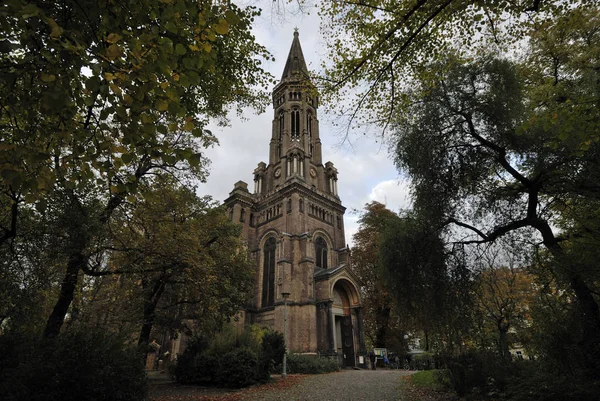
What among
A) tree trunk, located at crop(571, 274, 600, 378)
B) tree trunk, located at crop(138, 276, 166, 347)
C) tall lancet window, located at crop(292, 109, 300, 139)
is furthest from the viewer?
tall lancet window, located at crop(292, 109, 300, 139)

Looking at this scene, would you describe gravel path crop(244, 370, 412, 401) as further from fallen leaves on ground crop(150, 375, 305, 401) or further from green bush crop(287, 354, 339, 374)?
green bush crop(287, 354, 339, 374)

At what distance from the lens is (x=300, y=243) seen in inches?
1117

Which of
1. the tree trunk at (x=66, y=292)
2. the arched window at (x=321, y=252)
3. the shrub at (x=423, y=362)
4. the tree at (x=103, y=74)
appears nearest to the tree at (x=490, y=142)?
the tree at (x=103, y=74)

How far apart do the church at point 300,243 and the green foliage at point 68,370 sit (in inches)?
566

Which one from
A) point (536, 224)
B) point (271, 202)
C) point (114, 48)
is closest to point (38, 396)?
point (114, 48)

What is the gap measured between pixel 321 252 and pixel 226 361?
18.0m

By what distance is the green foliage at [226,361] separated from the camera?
1327cm

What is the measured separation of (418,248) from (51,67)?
9749 mm

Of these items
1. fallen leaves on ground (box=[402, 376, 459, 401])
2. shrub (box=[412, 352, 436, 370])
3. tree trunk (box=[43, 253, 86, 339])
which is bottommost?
fallen leaves on ground (box=[402, 376, 459, 401])

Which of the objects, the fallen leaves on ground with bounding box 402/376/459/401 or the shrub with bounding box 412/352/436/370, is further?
the shrub with bounding box 412/352/436/370

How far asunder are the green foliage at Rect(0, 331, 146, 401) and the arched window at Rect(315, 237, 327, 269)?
74.4 feet

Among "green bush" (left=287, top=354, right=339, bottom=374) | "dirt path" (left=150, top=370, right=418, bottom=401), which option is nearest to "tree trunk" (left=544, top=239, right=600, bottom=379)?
"dirt path" (left=150, top=370, right=418, bottom=401)

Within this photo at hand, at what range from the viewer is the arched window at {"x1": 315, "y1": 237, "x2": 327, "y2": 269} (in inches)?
1189

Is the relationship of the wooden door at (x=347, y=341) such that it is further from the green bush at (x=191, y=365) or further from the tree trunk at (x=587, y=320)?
the tree trunk at (x=587, y=320)
